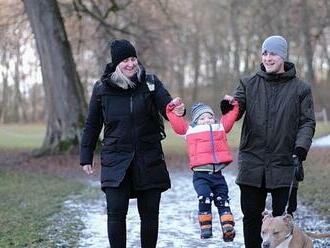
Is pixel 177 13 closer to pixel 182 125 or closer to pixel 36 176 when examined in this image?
pixel 36 176

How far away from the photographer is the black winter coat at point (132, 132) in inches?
222

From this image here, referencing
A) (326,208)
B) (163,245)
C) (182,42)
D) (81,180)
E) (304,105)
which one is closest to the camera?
(304,105)

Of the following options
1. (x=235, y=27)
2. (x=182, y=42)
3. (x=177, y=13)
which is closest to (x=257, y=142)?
(x=177, y=13)

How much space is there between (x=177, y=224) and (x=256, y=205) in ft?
12.5

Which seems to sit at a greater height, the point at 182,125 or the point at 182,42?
the point at 182,42

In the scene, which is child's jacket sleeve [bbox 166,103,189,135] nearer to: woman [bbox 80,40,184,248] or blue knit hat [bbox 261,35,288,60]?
woman [bbox 80,40,184,248]

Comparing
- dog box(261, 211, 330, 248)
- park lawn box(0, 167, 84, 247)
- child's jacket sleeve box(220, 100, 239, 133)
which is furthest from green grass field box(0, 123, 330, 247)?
dog box(261, 211, 330, 248)

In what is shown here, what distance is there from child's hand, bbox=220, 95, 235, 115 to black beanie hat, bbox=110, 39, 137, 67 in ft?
3.02

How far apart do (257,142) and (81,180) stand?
452 inches

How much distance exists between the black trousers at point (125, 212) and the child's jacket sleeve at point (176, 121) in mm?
606

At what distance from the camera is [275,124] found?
5457 millimetres

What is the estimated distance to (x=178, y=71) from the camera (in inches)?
2415

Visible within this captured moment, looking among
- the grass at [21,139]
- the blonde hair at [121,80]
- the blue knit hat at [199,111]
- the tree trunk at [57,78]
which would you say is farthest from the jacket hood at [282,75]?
the grass at [21,139]

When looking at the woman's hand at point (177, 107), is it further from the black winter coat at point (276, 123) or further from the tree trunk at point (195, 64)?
the tree trunk at point (195, 64)
